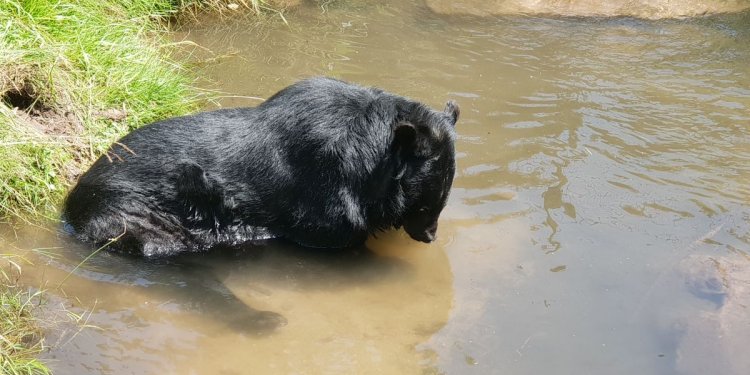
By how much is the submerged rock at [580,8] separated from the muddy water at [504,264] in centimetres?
201

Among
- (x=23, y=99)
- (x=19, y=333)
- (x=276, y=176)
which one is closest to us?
(x=19, y=333)

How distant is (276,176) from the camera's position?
551 cm

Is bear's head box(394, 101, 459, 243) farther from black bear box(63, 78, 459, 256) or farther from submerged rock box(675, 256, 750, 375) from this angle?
submerged rock box(675, 256, 750, 375)

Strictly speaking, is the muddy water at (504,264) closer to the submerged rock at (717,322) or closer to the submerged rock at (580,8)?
the submerged rock at (717,322)

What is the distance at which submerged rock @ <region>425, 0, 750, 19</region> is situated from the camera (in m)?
10.9

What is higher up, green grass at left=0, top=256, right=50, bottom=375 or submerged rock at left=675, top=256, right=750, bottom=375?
green grass at left=0, top=256, right=50, bottom=375

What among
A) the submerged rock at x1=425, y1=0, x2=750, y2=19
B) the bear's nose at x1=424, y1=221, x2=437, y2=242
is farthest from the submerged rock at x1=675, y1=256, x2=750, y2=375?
the submerged rock at x1=425, y1=0, x2=750, y2=19

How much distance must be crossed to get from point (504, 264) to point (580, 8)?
648 centimetres

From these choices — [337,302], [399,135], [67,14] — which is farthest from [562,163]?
[67,14]

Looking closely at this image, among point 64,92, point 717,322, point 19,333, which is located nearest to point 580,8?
point 717,322

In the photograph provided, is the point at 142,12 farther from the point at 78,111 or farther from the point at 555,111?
the point at 555,111

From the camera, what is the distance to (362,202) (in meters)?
5.57

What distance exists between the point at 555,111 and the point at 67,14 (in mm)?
4723

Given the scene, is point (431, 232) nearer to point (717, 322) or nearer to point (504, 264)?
point (504, 264)
